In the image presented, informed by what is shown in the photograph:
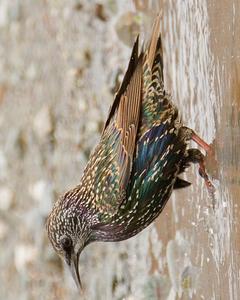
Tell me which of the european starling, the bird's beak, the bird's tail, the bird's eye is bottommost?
the bird's beak

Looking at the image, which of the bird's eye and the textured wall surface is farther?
the textured wall surface

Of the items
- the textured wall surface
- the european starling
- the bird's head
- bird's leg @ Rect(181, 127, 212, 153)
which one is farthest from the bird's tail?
the textured wall surface

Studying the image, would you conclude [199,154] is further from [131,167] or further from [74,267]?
[74,267]

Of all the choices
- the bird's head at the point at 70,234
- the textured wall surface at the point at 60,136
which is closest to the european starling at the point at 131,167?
the bird's head at the point at 70,234

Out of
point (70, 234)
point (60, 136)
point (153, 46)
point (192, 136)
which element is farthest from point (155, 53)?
point (60, 136)

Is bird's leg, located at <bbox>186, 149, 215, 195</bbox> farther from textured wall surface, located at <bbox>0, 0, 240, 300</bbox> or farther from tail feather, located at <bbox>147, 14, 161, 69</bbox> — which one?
textured wall surface, located at <bbox>0, 0, 240, 300</bbox>

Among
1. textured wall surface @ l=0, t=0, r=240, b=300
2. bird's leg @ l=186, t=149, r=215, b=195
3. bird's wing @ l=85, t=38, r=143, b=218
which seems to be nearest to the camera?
bird's wing @ l=85, t=38, r=143, b=218

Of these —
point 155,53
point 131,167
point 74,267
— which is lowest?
point 74,267

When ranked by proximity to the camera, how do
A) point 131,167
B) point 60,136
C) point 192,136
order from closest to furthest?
1. point 131,167
2. point 192,136
3. point 60,136

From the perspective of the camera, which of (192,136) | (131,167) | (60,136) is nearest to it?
(131,167)
